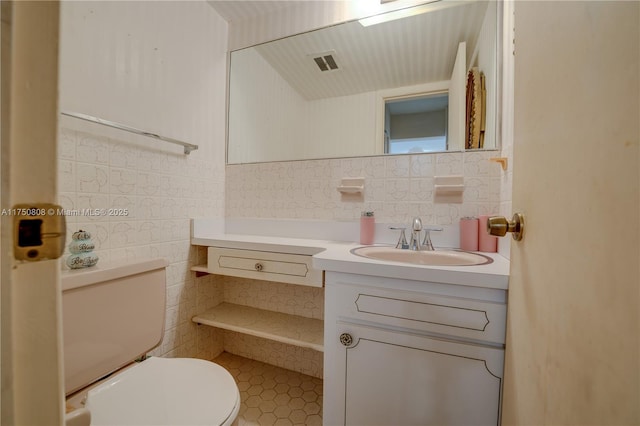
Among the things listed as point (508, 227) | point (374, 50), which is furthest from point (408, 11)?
point (508, 227)

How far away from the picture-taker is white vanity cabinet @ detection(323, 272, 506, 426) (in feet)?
2.40

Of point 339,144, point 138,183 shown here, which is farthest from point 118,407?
point 339,144

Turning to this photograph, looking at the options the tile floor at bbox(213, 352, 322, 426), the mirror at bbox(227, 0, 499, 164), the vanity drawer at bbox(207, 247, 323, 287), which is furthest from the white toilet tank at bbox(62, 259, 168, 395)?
the mirror at bbox(227, 0, 499, 164)

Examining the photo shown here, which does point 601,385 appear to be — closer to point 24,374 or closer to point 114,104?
point 24,374

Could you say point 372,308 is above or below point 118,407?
above

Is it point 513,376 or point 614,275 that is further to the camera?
point 513,376

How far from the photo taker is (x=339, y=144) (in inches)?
56.9

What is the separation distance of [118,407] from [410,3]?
2002 millimetres

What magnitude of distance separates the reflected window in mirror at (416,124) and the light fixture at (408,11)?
0.42 metres

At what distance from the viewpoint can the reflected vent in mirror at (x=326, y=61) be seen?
149 centimetres

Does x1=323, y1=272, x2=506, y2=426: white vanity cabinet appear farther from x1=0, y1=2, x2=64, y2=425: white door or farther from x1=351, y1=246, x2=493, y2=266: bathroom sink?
x1=0, y1=2, x2=64, y2=425: white door

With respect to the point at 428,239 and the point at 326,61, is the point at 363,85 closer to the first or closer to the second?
the point at 326,61

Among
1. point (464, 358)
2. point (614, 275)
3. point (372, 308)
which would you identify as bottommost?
point (464, 358)

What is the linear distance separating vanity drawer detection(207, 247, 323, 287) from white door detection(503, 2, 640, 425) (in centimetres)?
77
